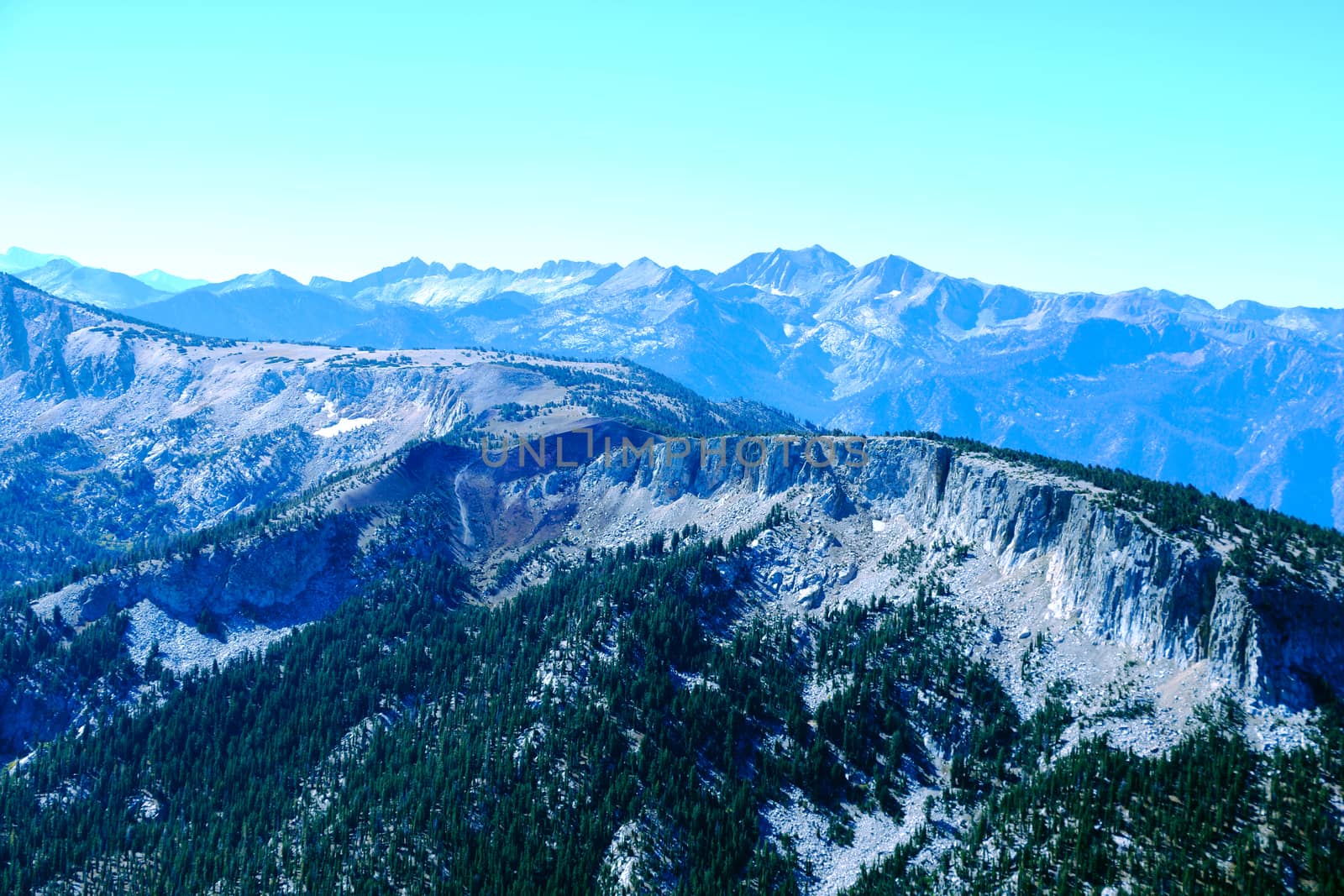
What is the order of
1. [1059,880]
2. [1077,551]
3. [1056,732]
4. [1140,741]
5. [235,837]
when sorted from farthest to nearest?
[1077,551], [235,837], [1056,732], [1140,741], [1059,880]

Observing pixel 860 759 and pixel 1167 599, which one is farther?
pixel 860 759

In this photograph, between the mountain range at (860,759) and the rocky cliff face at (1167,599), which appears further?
the rocky cliff face at (1167,599)

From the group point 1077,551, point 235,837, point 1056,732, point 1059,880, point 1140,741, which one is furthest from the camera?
point 1077,551

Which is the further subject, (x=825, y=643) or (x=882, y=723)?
(x=825, y=643)

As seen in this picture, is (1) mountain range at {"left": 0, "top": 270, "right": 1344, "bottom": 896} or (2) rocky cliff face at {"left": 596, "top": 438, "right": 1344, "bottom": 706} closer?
(1) mountain range at {"left": 0, "top": 270, "right": 1344, "bottom": 896}

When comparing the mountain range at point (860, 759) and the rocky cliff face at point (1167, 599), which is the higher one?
the rocky cliff face at point (1167, 599)

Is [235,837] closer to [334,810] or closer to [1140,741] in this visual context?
[334,810]

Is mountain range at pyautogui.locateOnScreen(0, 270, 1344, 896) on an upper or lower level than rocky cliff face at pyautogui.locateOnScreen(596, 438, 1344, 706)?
lower

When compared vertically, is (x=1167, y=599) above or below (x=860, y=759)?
above

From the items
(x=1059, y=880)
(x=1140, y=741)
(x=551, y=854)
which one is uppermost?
(x=1140, y=741)

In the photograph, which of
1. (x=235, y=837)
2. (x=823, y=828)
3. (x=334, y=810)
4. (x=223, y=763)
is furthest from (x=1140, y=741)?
(x=223, y=763)

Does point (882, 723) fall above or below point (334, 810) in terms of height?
above
